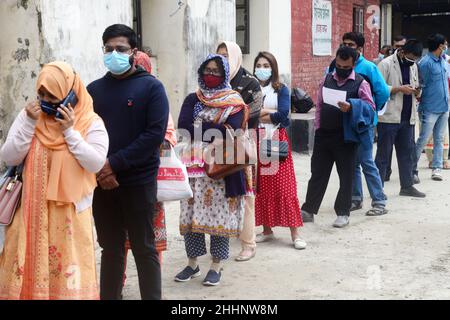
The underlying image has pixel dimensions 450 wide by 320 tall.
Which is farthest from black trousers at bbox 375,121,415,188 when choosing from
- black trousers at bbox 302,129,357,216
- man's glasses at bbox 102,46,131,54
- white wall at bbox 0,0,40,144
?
man's glasses at bbox 102,46,131,54

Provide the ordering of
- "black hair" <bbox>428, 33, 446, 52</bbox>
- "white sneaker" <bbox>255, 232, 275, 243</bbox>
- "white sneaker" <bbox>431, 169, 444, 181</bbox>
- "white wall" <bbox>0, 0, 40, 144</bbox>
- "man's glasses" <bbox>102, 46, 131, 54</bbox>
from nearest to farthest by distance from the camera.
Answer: "man's glasses" <bbox>102, 46, 131, 54</bbox> < "white sneaker" <bbox>255, 232, 275, 243</bbox> < "white wall" <bbox>0, 0, 40, 144</bbox> < "black hair" <bbox>428, 33, 446, 52</bbox> < "white sneaker" <bbox>431, 169, 444, 181</bbox>

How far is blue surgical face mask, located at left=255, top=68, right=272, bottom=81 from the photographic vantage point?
614 centimetres

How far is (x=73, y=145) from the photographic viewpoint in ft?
11.9

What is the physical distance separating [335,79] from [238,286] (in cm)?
249

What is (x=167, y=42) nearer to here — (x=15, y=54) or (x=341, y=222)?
(x=15, y=54)

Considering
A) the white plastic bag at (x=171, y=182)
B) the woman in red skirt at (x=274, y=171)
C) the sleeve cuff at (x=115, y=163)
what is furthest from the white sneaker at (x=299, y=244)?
the sleeve cuff at (x=115, y=163)

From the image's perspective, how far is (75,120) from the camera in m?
3.72

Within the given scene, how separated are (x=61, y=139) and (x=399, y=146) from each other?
5.51 metres

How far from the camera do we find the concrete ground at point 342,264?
16.5 feet

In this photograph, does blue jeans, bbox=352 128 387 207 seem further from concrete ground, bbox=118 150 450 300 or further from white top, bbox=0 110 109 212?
white top, bbox=0 110 109 212

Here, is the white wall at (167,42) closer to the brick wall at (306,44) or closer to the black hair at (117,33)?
the brick wall at (306,44)

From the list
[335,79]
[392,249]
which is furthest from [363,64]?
[392,249]

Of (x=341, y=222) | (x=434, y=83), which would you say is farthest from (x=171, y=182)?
(x=434, y=83)
